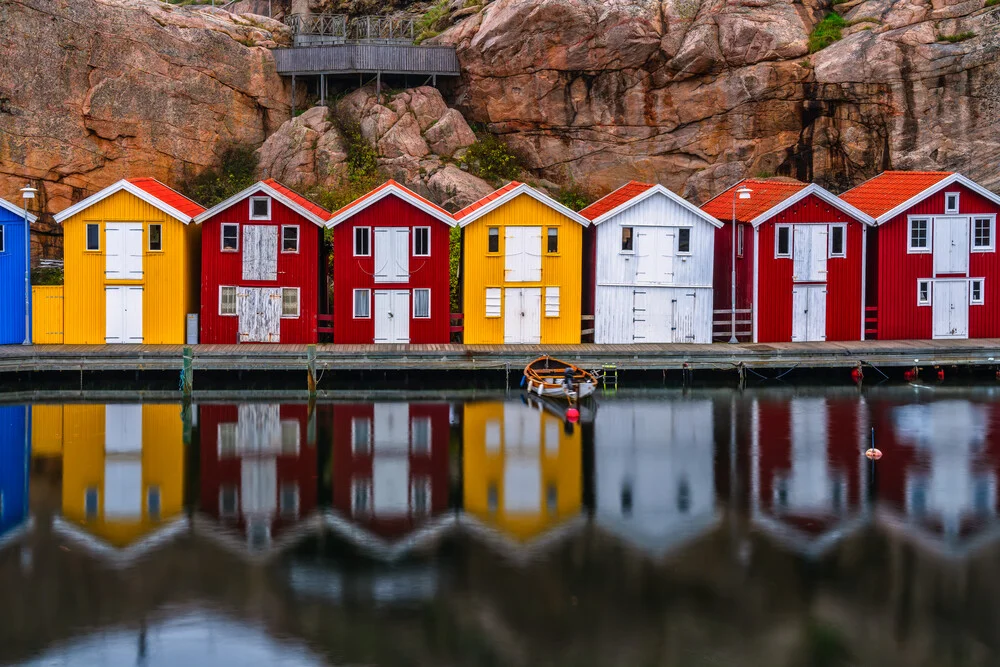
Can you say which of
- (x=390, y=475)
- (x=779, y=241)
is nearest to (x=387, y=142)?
(x=779, y=241)

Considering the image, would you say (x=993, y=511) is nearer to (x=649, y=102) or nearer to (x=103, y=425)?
(x=103, y=425)

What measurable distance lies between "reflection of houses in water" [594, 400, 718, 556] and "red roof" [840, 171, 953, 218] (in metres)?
12.3

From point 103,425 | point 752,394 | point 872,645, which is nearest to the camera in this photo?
point 872,645

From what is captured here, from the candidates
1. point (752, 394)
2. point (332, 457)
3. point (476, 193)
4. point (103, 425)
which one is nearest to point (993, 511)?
point (752, 394)

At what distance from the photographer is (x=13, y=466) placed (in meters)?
37.1

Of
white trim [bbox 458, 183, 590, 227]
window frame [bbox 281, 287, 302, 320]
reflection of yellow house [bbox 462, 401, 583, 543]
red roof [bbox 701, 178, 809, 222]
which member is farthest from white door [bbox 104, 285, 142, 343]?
red roof [bbox 701, 178, 809, 222]

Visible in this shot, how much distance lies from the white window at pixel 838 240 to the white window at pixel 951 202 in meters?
4.09

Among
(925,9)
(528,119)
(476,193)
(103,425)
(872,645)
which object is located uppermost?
(925,9)

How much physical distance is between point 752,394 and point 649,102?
2559 centimetres

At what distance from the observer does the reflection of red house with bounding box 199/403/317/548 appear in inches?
1257

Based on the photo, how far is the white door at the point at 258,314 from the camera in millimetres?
50000

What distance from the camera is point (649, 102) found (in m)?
68.4

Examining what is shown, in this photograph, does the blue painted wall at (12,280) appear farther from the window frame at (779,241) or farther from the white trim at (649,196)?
the window frame at (779,241)

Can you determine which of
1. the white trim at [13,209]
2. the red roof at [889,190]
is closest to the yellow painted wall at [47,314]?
the white trim at [13,209]
